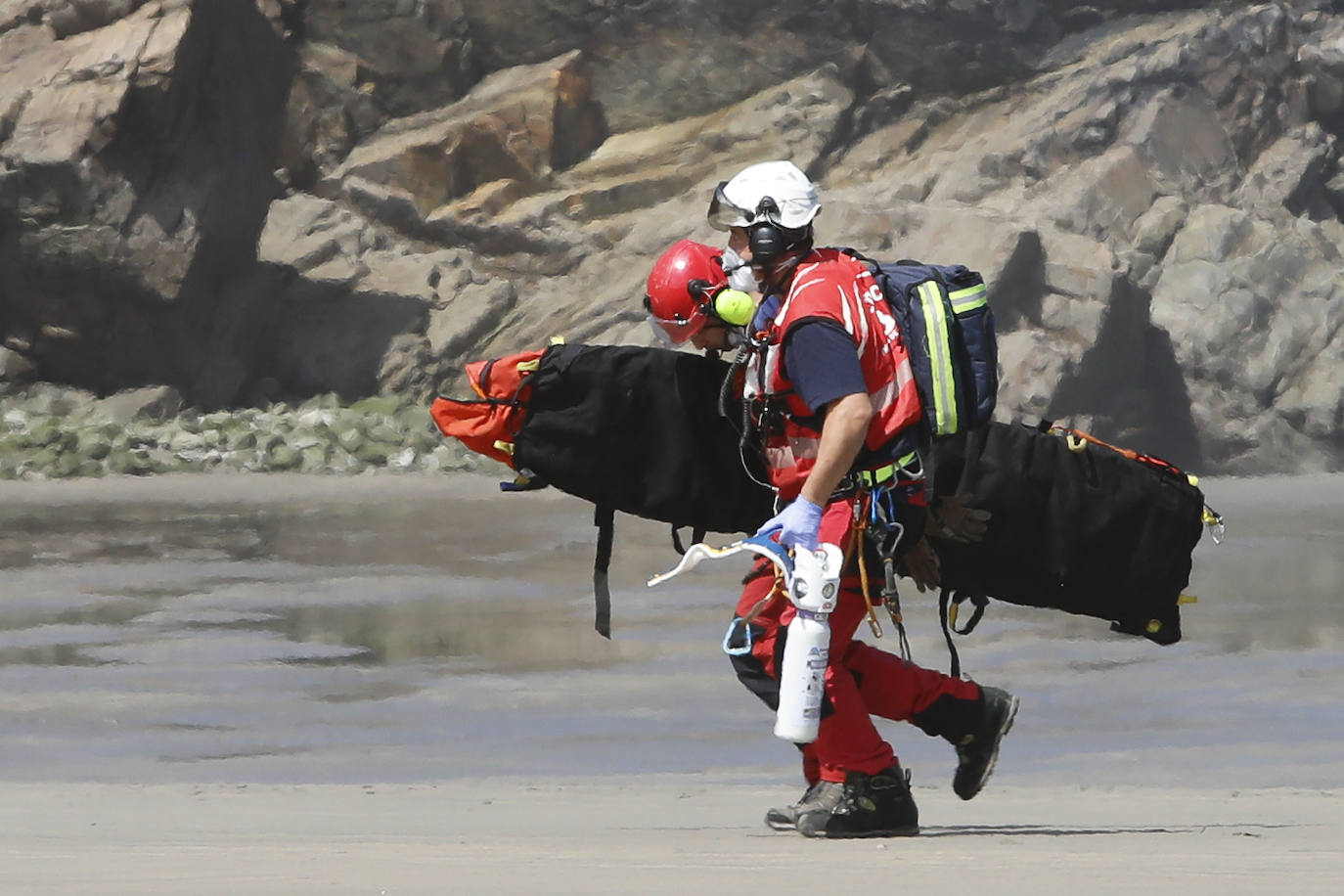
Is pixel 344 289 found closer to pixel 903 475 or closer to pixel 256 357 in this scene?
pixel 256 357

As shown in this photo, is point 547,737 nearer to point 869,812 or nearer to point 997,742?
point 997,742

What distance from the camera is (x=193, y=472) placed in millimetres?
19719

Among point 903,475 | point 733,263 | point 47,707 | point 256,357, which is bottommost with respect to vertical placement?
point 256,357

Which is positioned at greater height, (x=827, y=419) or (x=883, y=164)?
(x=827, y=419)

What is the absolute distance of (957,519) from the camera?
15.7 ft

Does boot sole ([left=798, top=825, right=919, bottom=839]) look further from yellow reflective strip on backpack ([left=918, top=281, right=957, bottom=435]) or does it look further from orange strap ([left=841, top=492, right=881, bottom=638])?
yellow reflective strip on backpack ([left=918, top=281, right=957, bottom=435])

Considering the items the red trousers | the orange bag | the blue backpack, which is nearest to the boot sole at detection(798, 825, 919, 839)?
the red trousers

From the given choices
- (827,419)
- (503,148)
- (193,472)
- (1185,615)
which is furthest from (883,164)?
(827,419)

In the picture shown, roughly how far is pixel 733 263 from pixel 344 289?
23.3 meters

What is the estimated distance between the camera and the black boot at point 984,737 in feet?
16.3

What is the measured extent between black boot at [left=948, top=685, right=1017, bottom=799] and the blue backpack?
86 centimetres

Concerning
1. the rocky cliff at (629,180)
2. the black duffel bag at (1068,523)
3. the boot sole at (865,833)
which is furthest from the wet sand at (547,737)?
the rocky cliff at (629,180)

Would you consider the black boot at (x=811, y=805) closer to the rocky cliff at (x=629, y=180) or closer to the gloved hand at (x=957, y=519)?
the gloved hand at (x=957, y=519)

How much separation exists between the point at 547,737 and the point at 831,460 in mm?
2614
